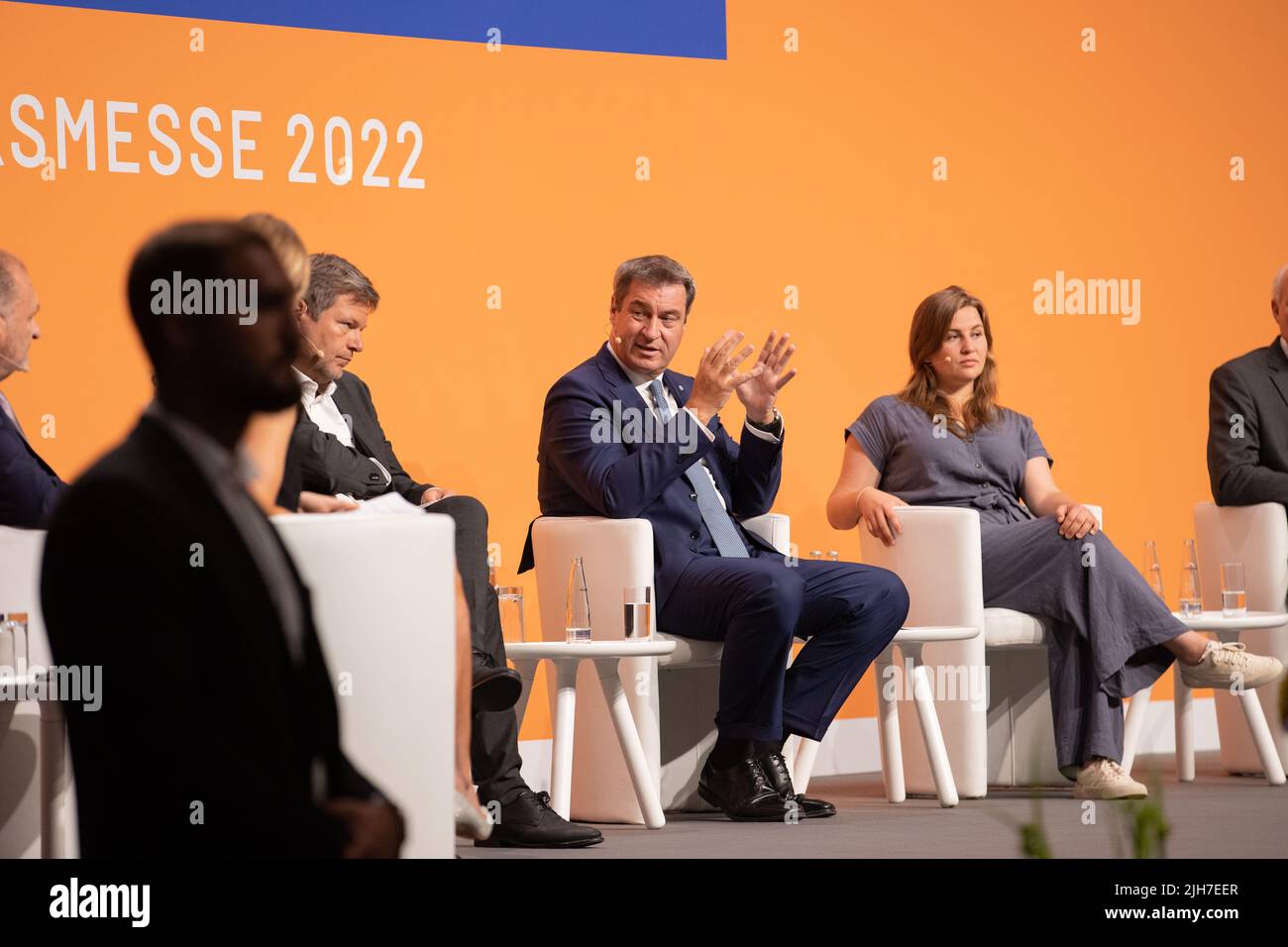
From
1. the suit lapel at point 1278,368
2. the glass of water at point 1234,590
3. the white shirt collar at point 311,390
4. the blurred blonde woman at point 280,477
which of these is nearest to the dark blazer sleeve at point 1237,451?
the suit lapel at point 1278,368

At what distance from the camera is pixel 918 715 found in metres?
4.43

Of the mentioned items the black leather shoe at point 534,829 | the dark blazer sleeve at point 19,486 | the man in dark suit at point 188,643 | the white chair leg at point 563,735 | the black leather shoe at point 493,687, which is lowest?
the black leather shoe at point 534,829

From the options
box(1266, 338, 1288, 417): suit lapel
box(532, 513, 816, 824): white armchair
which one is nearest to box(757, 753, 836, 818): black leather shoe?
box(532, 513, 816, 824): white armchair

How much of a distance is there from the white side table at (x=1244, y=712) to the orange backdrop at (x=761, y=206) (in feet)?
3.89

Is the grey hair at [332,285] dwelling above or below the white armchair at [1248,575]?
above

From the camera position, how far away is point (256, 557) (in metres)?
1.54

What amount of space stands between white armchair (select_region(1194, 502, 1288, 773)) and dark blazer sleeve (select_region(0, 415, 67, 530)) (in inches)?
134

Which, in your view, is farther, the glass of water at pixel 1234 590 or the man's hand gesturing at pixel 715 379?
the glass of water at pixel 1234 590

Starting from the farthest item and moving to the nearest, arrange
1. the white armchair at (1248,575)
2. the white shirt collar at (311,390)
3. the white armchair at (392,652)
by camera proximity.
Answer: the white armchair at (1248,575) → the white shirt collar at (311,390) → the white armchair at (392,652)

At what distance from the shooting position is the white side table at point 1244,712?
4.78m

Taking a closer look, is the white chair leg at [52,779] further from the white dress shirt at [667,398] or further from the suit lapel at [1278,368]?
the suit lapel at [1278,368]

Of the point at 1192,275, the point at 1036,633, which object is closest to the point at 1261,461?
the point at 1036,633

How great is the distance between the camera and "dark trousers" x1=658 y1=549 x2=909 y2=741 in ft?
13.3
